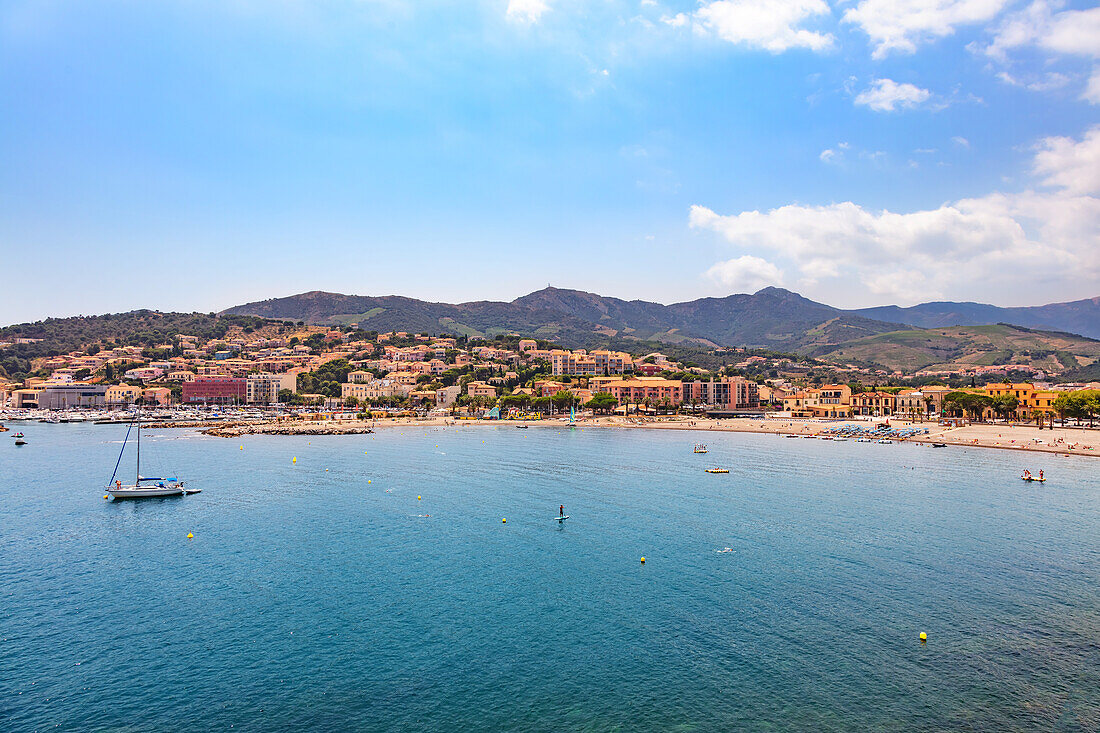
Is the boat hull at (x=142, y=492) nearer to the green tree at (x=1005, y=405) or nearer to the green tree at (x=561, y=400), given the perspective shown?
the green tree at (x=561, y=400)

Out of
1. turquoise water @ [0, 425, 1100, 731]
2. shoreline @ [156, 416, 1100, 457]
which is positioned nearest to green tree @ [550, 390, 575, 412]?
shoreline @ [156, 416, 1100, 457]

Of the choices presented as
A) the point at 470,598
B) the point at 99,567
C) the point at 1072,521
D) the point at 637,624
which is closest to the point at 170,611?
the point at 99,567

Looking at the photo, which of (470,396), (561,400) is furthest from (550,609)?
(470,396)

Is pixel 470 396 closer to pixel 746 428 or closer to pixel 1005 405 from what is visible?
pixel 746 428

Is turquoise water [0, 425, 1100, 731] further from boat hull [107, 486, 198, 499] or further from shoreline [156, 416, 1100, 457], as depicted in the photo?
shoreline [156, 416, 1100, 457]

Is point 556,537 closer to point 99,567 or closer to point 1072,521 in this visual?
point 99,567

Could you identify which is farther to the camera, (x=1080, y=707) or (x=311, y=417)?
(x=311, y=417)
